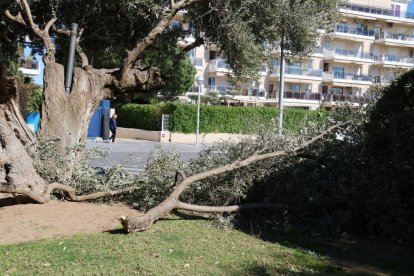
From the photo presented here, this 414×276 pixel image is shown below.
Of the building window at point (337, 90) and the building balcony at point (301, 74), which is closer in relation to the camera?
the building balcony at point (301, 74)

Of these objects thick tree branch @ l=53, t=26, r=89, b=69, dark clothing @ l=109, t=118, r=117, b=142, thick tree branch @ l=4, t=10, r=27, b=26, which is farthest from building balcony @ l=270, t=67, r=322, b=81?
thick tree branch @ l=4, t=10, r=27, b=26

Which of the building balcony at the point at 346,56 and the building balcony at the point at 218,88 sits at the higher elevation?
the building balcony at the point at 346,56

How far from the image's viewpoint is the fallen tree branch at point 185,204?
6.26 metres

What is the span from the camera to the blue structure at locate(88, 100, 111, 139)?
30562 mm

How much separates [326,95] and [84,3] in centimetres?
5276

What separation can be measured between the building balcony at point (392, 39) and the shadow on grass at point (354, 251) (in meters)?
62.5

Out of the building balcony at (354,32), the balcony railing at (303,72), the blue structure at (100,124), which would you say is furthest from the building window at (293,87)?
the blue structure at (100,124)

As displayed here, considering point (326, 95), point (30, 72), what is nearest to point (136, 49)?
point (30, 72)

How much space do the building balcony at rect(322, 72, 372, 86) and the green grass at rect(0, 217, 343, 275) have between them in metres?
57.7

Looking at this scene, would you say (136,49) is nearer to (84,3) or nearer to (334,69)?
(84,3)

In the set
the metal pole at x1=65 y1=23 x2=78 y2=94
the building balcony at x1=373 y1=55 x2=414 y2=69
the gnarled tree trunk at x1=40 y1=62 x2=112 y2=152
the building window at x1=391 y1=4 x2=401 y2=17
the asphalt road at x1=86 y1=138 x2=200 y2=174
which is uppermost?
the building window at x1=391 y1=4 x2=401 y2=17

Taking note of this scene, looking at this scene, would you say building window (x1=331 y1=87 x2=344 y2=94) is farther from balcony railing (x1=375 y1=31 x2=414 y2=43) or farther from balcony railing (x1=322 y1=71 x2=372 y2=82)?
balcony railing (x1=375 y1=31 x2=414 y2=43)

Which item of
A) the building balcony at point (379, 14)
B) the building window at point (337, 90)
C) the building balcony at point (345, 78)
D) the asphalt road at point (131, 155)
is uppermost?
the building balcony at point (379, 14)

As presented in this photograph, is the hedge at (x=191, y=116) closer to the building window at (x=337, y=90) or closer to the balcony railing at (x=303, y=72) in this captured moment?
the balcony railing at (x=303, y=72)
